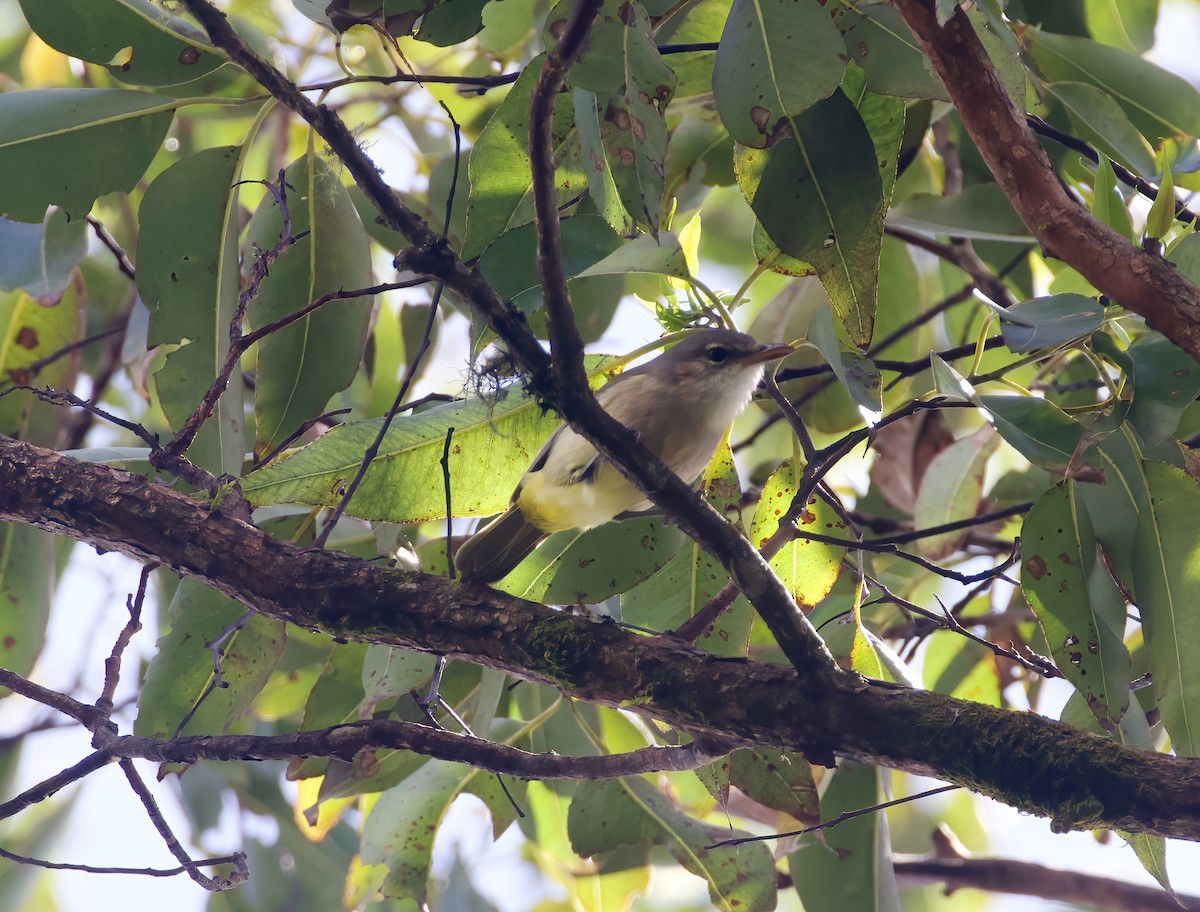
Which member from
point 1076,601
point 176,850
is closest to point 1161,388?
point 1076,601

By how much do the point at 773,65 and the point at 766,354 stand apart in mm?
872

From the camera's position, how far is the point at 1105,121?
2291 mm

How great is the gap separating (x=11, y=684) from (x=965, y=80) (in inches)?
76.7

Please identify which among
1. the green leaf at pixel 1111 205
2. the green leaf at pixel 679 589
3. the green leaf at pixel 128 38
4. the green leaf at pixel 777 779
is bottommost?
the green leaf at pixel 777 779

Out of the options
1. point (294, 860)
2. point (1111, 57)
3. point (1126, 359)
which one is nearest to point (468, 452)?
point (1126, 359)

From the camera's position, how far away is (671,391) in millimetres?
2508

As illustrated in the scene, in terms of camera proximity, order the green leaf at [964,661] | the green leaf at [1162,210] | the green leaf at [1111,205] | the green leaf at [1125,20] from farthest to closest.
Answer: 1. the green leaf at [964,661]
2. the green leaf at [1125,20]
3. the green leaf at [1111,205]
4. the green leaf at [1162,210]

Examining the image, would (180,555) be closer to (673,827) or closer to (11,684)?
(11,684)

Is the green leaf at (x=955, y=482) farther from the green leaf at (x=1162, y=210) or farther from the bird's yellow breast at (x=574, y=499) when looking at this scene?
the green leaf at (x=1162, y=210)

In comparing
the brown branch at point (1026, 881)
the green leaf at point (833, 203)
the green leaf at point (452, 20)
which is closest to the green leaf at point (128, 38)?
the green leaf at point (452, 20)

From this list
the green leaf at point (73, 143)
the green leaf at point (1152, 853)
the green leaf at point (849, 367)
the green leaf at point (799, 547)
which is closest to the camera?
the green leaf at point (849, 367)

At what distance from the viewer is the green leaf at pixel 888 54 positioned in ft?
6.35

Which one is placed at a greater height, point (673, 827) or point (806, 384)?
point (806, 384)

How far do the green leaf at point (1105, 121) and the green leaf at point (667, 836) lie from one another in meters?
1.73
